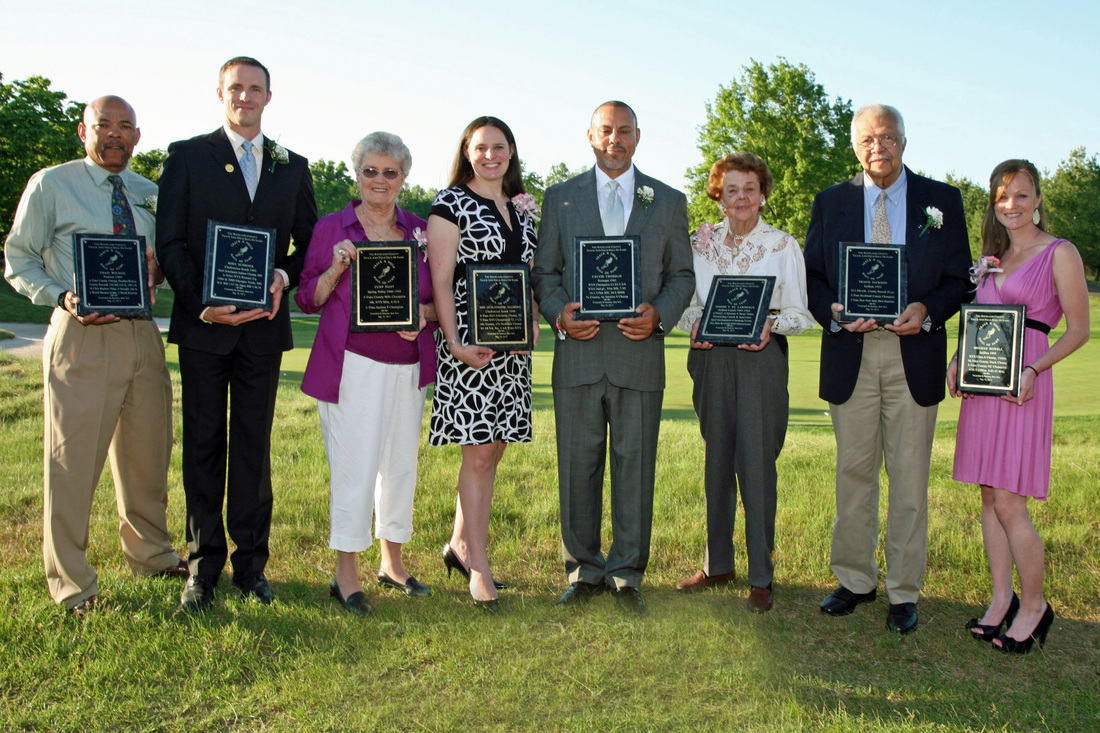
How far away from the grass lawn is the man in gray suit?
366mm

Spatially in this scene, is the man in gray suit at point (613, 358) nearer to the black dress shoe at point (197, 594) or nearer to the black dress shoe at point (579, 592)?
the black dress shoe at point (579, 592)

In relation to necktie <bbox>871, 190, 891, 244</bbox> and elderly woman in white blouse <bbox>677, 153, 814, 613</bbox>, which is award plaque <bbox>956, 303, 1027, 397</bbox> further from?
elderly woman in white blouse <bbox>677, 153, 814, 613</bbox>

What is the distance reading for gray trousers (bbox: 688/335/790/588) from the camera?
194 inches

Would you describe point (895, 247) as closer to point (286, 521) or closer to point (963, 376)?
point (963, 376)

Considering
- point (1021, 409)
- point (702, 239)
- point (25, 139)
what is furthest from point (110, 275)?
point (25, 139)

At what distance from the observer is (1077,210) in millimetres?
52812

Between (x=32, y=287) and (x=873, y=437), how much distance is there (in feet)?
15.0

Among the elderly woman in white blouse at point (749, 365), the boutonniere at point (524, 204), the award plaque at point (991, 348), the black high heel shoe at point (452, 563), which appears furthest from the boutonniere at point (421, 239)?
the award plaque at point (991, 348)

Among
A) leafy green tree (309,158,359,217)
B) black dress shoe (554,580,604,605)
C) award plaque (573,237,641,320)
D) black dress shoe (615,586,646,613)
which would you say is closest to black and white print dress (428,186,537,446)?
award plaque (573,237,641,320)

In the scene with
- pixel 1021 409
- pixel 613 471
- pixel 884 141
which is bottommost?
pixel 613 471

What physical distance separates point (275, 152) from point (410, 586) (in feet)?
8.30

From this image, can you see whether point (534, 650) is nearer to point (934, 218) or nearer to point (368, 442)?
point (368, 442)

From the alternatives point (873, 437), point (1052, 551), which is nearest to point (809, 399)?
point (1052, 551)

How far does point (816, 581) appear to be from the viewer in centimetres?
537
